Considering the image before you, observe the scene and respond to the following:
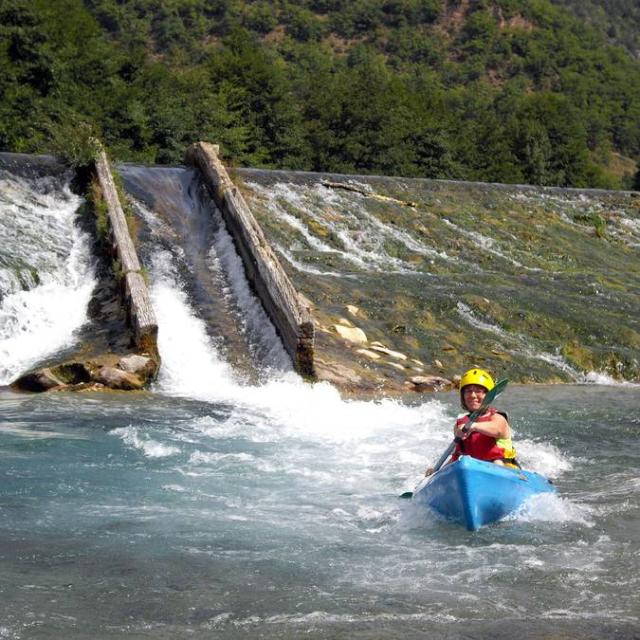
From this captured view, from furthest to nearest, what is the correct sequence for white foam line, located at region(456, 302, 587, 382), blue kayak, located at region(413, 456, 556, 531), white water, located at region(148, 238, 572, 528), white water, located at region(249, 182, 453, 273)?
white water, located at region(249, 182, 453, 273)
white foam line, located at region(456, 302, 587, 382)
white water, located at region(148, 238, 572, 528)
blue kayak, located at region(413, 456, 556, 531)

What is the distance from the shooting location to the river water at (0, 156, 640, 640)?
5074 mm

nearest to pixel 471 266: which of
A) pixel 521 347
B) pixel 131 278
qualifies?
pixel 521 347

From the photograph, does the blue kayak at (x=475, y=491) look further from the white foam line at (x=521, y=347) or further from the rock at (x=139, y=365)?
the white foam line at (x=521, y=347)

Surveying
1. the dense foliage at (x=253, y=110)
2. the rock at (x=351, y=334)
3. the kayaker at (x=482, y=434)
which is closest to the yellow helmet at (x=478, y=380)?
the kayaker at (x=482, y=434)

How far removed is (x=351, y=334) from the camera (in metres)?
14.1

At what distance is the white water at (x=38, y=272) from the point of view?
41.2 ft

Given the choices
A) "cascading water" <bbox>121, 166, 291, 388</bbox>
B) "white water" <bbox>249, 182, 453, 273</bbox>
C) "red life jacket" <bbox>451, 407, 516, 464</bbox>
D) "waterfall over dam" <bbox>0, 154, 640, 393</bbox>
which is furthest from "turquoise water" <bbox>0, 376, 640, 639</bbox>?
"white water" <bbox>249, 182, 453, 273</bbox>

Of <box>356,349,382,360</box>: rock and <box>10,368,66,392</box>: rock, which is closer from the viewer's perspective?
<box>10,368,66,392</box>: rock

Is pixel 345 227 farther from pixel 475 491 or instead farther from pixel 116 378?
pixel 475 491

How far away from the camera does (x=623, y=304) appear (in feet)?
58.4

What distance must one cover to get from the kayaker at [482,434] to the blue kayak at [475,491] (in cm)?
42

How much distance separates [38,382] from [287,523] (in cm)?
522

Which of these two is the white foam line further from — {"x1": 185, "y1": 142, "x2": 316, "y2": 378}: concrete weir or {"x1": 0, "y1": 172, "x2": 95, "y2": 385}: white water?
{"x1": 0, "y1": 172, "x2": 95, "y2": 385}: white water

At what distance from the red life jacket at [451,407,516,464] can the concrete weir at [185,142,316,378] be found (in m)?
4.92
